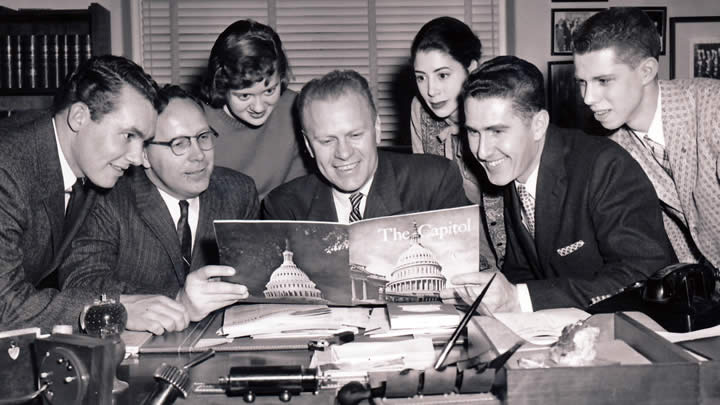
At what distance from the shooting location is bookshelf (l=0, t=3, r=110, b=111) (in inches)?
177

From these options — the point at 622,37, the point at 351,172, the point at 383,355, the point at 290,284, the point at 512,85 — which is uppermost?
the point at 622,37

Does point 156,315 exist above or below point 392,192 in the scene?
below

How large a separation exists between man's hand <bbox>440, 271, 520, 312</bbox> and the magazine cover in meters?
0.03

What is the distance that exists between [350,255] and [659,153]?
140 cm

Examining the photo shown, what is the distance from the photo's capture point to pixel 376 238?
1.87 m

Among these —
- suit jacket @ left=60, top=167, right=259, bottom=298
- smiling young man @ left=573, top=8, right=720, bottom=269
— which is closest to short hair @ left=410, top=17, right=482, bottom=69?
smiling young man @ left=573, top=8, right=720, bottom=269

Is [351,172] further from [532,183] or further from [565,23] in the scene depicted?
[565,23]

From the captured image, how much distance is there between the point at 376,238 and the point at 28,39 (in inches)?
141

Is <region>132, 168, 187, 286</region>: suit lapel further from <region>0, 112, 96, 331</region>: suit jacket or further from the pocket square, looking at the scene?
the pocket square

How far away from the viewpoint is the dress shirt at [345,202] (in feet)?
8.27

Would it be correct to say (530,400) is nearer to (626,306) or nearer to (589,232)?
(626,306)

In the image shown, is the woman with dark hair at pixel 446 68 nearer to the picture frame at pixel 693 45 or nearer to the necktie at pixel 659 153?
the necktie at pixel 659 153

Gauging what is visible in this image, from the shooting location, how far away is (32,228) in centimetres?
211

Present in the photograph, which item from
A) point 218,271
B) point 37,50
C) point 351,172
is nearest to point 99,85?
point 218,271
